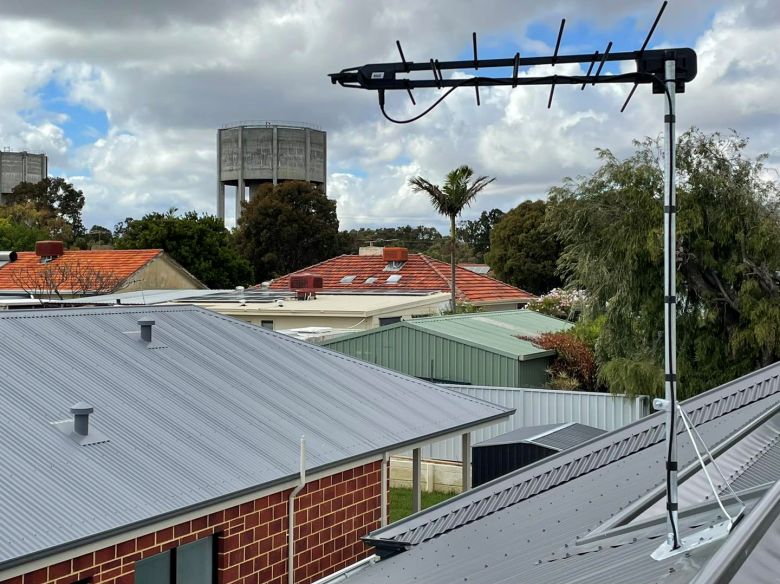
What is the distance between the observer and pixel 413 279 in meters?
40.0

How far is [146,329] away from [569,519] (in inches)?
325

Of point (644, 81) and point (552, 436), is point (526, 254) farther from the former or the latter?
point (644, 81)

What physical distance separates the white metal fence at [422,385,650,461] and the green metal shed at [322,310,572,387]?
95cm

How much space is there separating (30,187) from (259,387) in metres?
79.9

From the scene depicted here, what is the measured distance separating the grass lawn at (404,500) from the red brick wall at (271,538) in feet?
17.2

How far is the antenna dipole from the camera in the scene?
4477 millimetres

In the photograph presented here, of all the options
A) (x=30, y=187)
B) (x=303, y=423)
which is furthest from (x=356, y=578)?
(x=30, y=187)

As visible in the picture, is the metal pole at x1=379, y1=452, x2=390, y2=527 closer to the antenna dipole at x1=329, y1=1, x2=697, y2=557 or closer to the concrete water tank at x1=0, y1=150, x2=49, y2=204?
the antenna dipole at x1=329, y1=1, x2=697, y2=557

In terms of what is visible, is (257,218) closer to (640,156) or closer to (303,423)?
Result: (640,156)

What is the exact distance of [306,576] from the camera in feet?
39.2

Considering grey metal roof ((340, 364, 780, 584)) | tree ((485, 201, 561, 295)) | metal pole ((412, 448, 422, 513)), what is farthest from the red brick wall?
tree ((485, 201, 561, 295))

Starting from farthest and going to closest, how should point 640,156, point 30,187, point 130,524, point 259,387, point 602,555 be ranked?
point 30,187
point 640,156
point 259,387
point 130,524
point 602,555

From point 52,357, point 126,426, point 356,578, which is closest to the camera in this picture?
point 356,578

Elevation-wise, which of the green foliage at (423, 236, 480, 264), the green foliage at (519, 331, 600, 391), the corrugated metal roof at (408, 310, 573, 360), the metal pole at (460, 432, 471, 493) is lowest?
the metal pole at (460, 432, 471, 493)
